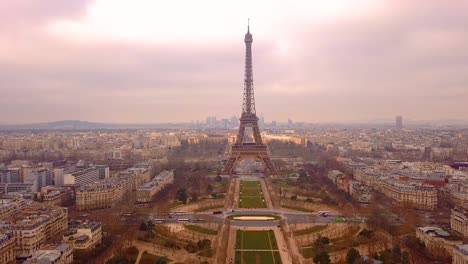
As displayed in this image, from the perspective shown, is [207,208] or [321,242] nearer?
[321,242]

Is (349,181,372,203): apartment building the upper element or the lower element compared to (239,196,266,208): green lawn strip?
upper

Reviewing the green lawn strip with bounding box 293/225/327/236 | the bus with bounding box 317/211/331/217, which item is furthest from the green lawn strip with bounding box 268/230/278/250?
the bus with bounding box 317/211/331/217

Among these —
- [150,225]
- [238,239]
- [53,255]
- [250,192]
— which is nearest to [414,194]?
[250,192]

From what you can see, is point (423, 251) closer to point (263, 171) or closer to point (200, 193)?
point (200, 193)

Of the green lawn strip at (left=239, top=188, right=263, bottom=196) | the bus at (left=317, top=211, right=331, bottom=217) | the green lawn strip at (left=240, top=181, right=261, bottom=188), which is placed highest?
the green lawn strip at (left=240, top=181, right=261, bottom=188)

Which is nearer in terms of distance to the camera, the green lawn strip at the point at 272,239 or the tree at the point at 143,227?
the green lawn strip at the point at 272,239

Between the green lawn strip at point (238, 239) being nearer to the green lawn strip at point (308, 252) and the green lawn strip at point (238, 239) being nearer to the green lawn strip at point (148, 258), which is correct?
the green lawn strip at point (308, 252)

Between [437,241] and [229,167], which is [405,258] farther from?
[229,167]

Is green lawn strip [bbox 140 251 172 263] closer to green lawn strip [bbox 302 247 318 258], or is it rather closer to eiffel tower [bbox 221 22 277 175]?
green lawn strip [bbox 302 247 318 258]

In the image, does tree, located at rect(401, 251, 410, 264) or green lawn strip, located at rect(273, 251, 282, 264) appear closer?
tree, located at rect(401, 251, 410, 264)

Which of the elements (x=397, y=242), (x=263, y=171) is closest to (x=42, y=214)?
(x=397, y=242)

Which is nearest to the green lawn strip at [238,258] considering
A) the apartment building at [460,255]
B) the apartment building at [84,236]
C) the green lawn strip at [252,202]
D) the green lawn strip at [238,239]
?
the green lawn strip at [238,239]
